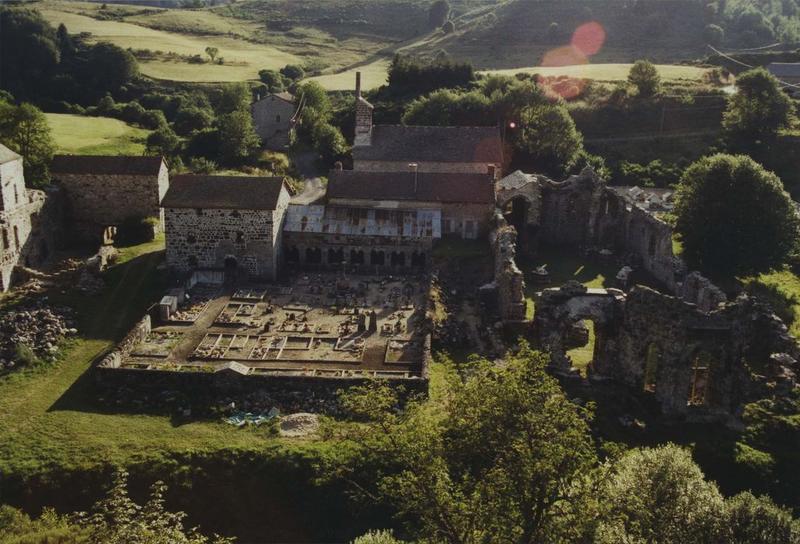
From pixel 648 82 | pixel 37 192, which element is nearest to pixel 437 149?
pixel 37 192

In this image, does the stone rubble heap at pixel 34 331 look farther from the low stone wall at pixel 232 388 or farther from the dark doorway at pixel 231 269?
the dark doorway at pixel 231 269

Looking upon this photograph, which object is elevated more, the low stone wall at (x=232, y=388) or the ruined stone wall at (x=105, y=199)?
the ruined stone wall at (x=105, y=199)

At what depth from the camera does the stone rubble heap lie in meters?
37.3

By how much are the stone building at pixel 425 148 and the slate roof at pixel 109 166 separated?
64.1 feet

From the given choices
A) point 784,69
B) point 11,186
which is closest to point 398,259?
point 11,186

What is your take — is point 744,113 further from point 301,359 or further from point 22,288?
point 22,288

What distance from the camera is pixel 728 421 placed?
99.1 ft

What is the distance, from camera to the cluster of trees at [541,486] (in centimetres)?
2050

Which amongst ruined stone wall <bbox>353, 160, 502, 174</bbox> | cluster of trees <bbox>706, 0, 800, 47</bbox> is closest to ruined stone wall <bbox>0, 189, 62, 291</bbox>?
ruined stone wall <bbox>353, 160, 502, 174</bbox>

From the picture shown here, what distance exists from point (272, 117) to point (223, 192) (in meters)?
36.6

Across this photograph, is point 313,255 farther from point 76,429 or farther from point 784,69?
point 784,69

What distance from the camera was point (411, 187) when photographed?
5631 centimetres

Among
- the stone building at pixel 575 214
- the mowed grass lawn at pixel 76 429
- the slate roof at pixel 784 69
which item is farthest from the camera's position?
the slate roof at pixel 784 69

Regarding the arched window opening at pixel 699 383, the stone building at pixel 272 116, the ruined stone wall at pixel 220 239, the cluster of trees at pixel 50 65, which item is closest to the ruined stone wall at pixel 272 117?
the stone building at pixel 272 116
